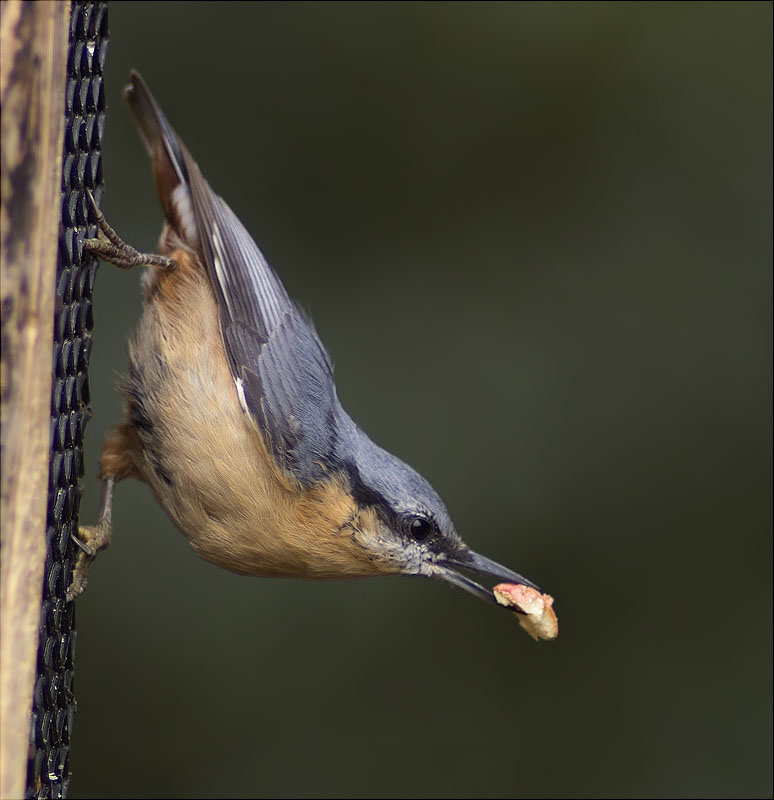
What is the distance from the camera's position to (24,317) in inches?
60.5

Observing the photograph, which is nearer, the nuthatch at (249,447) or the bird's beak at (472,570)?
the nuthatch at (249,447)

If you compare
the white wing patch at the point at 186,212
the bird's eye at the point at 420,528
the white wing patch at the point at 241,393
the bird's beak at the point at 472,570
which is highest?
the white wing patch at the point at 186,212

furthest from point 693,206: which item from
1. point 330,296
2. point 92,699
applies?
point 92,699

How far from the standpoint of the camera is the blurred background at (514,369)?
4.22m

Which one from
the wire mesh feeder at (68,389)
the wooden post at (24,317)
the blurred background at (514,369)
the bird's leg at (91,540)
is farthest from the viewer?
the blurred background at (514,369)

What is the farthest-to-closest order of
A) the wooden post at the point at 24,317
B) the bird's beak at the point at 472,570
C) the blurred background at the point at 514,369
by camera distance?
1. the blurred background at the point at 514,369
2. the bird's beak at the point at 472,570
3. the wooden post at the point at 24,317

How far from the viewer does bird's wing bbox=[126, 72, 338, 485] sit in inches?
97.9

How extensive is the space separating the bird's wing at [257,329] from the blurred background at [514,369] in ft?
4.58

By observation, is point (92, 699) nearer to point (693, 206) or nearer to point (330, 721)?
point (330, 721)

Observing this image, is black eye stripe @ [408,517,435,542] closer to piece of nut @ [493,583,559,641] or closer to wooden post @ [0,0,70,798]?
piece of nut @ [493,583,559,641]

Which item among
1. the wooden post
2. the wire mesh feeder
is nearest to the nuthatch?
the wire mesh feeder

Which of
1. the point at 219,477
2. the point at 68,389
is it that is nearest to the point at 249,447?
the point at 219,477

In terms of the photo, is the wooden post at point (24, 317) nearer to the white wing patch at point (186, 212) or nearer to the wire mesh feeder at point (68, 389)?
the wire mesh feeder at point (68, 389)

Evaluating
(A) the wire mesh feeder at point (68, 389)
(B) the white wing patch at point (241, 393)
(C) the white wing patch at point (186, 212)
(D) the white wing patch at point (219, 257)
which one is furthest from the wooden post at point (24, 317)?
(C) the white wing patch at point (186, 212)
